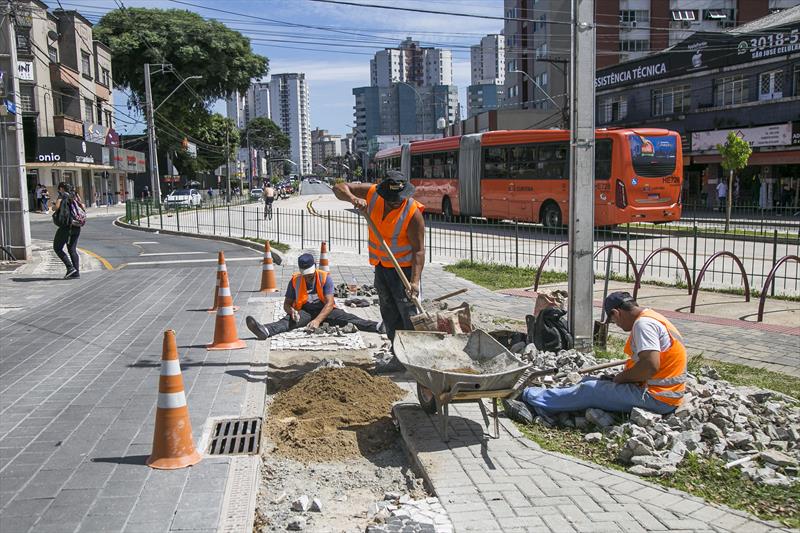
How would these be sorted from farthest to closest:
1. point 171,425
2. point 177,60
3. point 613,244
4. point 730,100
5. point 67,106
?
1. point 177,60
2. point 67,106
3. point 730,100
4. point 613,244
5. point 171,425

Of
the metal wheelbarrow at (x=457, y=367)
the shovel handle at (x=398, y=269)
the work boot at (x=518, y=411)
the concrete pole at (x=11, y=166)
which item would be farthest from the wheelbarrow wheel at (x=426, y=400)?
the concrete pole at (x=11, y=166)

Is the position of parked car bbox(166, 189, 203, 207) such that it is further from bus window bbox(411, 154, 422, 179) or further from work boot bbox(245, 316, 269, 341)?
work boot bbox(245, 316, 269, 341)

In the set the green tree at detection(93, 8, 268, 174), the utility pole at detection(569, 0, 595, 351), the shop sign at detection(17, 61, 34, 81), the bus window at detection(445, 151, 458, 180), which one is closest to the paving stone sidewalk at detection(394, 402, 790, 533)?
the utility pole at detection(569, 0, 595, 351)

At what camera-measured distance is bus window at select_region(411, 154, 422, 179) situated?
105 feet

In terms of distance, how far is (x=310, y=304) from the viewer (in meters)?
8.80

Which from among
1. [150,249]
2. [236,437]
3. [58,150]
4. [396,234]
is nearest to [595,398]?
[396,234]

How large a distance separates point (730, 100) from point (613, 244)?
27187 millimetres

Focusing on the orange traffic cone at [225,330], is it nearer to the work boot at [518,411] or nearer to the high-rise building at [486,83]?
the work boot at [518,411]

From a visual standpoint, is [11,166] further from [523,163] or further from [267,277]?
[523,163]

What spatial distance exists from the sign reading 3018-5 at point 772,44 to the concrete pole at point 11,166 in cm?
3097

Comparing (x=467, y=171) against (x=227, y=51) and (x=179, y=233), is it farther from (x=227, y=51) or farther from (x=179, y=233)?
(x=227, y=51)

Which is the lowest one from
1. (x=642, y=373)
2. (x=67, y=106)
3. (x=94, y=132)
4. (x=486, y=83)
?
(x=642, y=373)

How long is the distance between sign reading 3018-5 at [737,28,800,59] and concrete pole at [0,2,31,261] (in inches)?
1219

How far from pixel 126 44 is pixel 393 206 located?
194 feet
